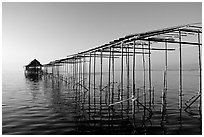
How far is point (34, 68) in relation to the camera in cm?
7306

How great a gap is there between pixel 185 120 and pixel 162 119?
133 centimetres

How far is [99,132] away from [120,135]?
3.79 ft

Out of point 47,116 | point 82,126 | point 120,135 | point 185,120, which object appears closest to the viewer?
point 120,135

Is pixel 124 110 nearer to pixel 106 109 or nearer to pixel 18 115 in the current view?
pixel 106 109

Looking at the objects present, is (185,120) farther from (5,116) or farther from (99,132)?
(5,116)

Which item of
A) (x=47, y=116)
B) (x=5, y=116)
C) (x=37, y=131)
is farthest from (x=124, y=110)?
(x=5, y=116)

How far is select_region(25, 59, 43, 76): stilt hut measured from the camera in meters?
59.3

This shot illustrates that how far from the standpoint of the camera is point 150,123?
11.1m

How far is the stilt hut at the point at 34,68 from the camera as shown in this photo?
59.3 m

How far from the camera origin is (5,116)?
43.2ft

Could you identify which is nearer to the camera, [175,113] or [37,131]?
[37,131]

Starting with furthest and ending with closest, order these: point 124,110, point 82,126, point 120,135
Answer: point 124,110 → point 82,126 → point 120,135

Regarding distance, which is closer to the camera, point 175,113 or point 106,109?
point 175,113

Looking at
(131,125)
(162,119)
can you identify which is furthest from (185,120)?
(131,125)
